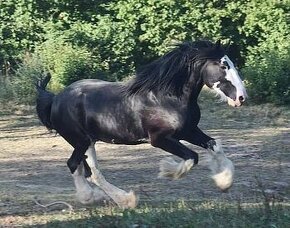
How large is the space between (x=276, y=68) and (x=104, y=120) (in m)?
11.5

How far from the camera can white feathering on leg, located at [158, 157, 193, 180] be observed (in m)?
7.98

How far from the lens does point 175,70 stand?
8438 millimetres

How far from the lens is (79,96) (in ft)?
28.7

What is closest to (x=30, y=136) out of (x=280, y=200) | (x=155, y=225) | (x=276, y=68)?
(x=276, y=68)

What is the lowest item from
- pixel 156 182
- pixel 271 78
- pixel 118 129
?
pixel 271 78

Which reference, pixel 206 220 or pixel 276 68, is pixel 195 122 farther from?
pixel 276 68

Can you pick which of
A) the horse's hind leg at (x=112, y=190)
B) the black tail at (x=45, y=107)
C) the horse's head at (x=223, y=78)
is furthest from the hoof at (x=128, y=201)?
the black tail at (x=45, y=107)

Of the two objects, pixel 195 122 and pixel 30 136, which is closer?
pixel 195 122

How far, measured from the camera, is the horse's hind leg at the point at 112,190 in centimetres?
802

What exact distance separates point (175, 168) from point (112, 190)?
751 mm

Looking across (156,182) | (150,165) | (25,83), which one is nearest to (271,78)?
(25,83)

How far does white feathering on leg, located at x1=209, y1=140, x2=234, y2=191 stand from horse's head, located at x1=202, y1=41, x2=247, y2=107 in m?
0.56

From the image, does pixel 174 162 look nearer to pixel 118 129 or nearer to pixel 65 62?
pixel 118 129

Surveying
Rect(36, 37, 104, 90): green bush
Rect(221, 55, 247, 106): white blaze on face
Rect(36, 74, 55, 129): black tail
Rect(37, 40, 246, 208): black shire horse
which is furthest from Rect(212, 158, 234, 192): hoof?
Rect(36, 37, 104, 90): green bush
